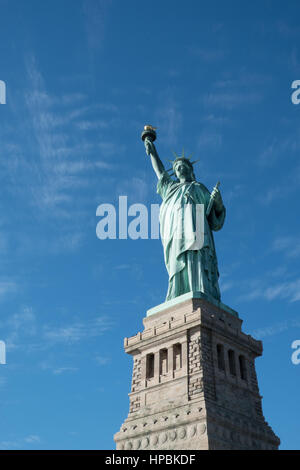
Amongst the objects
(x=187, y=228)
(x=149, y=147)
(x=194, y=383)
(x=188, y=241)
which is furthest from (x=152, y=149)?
(x=194, y=383)

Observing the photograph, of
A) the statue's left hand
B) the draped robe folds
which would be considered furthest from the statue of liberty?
the statue's left hand

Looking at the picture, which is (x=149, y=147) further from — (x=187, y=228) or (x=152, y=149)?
(x=187, y=228)

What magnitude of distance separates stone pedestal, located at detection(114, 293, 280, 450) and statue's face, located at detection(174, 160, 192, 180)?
10191mm

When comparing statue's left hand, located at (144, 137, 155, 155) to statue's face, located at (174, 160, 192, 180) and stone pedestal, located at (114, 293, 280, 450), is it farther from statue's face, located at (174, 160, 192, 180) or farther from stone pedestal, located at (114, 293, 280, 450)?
stone pedestal, located at (114, 293, 280, 450)

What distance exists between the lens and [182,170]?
34.9 meters

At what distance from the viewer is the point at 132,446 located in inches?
969

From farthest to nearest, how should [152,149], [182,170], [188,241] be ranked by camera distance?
[152,149] < [182,170] < [188,241]

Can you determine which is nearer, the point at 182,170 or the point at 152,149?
the point at 182,170

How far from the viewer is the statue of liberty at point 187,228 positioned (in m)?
29.4

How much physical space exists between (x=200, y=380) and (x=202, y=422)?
216cm

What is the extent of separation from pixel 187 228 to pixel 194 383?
9.78 m

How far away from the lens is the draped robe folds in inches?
1154
